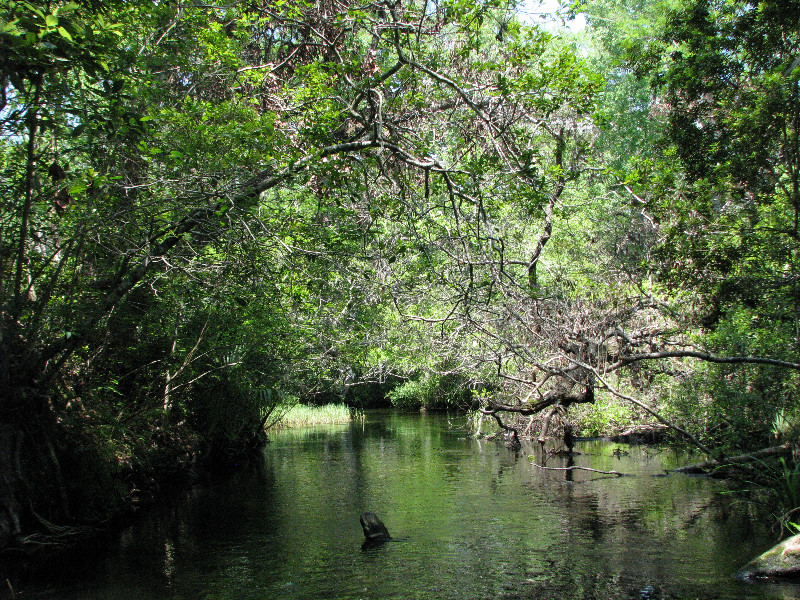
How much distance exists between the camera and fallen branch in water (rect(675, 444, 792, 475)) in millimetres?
10328

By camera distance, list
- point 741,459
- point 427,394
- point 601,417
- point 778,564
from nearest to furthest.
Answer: point 778,564
point 741,459
point 601,417
point 427,394

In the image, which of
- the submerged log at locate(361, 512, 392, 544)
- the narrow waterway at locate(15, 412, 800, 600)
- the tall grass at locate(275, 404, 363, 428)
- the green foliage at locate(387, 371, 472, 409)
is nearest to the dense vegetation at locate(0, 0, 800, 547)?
the narrow waterway at locate(15, 412, 800, 600)

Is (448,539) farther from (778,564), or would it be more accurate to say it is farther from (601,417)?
(601,417)

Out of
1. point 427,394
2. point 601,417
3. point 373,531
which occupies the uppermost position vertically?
point 601,417

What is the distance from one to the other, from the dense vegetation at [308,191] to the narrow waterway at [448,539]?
1617 millimetres

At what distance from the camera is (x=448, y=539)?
9.02 m

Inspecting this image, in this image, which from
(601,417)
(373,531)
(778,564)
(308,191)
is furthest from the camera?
(601,417)

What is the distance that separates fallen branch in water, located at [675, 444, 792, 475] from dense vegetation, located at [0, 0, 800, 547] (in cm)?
48

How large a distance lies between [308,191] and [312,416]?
22.0 metres

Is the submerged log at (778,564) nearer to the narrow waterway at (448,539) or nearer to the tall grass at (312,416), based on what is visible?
the narrow waterway at (448,539)

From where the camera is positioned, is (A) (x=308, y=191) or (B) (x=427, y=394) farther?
(B) (x=427, y=394)

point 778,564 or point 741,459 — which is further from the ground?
point 741,459

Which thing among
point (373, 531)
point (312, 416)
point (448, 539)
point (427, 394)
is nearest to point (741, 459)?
point (448, 539)

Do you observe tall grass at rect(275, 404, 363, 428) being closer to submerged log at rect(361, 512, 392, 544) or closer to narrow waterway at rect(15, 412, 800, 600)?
narrow waterway at rect(15, 412, 800, 600)
